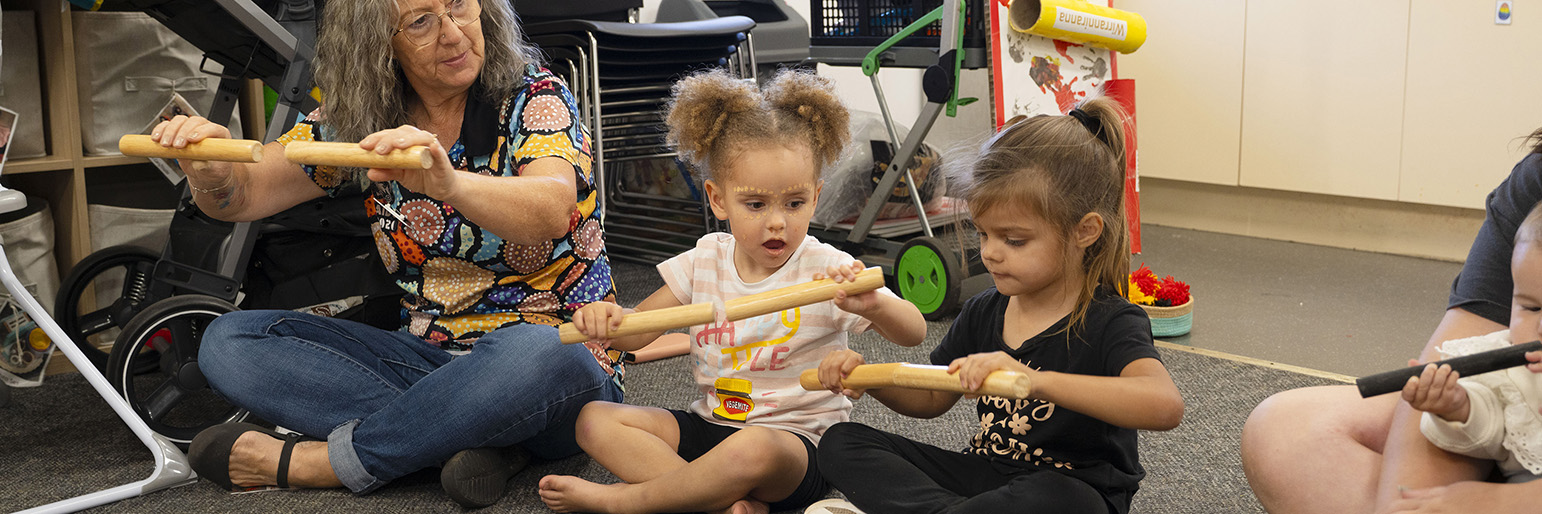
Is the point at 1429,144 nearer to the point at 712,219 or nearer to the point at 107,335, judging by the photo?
the point at 712,219

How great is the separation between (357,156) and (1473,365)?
2.83ft

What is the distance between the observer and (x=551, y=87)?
130 cm

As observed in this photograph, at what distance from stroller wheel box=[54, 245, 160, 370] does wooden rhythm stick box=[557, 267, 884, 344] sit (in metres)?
1.01

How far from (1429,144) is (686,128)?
221 centimetres

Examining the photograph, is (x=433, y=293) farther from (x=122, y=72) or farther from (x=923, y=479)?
(x=122, y=72)

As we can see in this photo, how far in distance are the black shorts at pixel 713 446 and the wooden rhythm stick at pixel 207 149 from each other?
0.49m

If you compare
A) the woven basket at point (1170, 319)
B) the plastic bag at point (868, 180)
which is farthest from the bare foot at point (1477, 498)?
the plastic bag at point (868, 180)

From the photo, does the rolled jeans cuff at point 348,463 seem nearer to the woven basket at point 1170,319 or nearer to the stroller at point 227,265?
the stroller at point 227,265

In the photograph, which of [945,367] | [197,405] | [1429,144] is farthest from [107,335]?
[1429,144]

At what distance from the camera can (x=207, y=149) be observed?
1.09m

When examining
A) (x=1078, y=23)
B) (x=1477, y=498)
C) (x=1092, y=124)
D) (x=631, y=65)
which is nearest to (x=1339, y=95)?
(x=1078, y=23)

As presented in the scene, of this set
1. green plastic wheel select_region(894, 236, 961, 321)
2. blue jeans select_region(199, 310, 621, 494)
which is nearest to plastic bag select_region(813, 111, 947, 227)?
green plastic wheel select_region(894, 236, 961, 321)

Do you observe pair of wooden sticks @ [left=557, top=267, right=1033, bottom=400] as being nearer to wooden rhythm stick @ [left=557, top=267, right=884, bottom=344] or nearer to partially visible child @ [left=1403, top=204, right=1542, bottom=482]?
wooden rhythm stick @ [left=557, top=267, right=884, bottom=344]

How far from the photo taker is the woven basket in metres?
1.98
